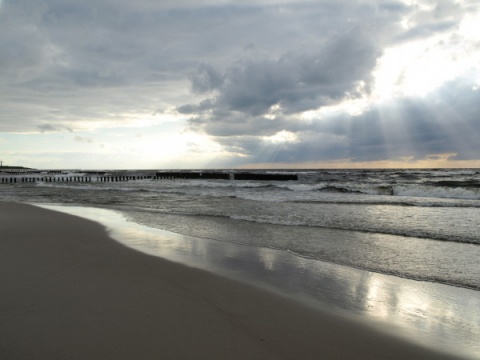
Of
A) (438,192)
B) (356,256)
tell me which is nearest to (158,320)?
(356,256)

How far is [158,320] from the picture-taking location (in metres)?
3.71

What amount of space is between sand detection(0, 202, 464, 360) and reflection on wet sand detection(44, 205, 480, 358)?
0.40m

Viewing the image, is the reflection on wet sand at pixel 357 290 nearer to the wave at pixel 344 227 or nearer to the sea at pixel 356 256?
the sea at pixel 356 256

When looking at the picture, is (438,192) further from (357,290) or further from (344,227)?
(357,290)

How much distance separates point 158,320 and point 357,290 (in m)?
3.03

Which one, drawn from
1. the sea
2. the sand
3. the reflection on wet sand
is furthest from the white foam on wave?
the sand

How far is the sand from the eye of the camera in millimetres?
3131

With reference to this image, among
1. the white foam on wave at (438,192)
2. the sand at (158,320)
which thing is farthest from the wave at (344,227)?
the white foam on wave at (438,192)

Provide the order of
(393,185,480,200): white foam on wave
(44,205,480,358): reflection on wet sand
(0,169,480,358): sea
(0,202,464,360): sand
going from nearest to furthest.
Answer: (0,202,464,360): sand, (44,205,480,358): reflection on wet sand, (0,169,480,358): sea, (393,185,480,200): white foam on wave

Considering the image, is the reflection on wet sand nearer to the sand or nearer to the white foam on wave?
the sand

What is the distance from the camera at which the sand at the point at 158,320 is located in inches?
123

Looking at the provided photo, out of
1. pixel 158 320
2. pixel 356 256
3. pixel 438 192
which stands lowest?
pixel 356 256

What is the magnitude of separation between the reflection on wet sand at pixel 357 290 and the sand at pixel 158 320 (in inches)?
15.7

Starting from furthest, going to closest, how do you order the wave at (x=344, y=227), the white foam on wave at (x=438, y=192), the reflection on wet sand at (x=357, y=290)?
the white foam on wave at (x=438, y=192)
the wave at (x=344, y=227)
the reflection on wet sand at (x=357, y=290)
